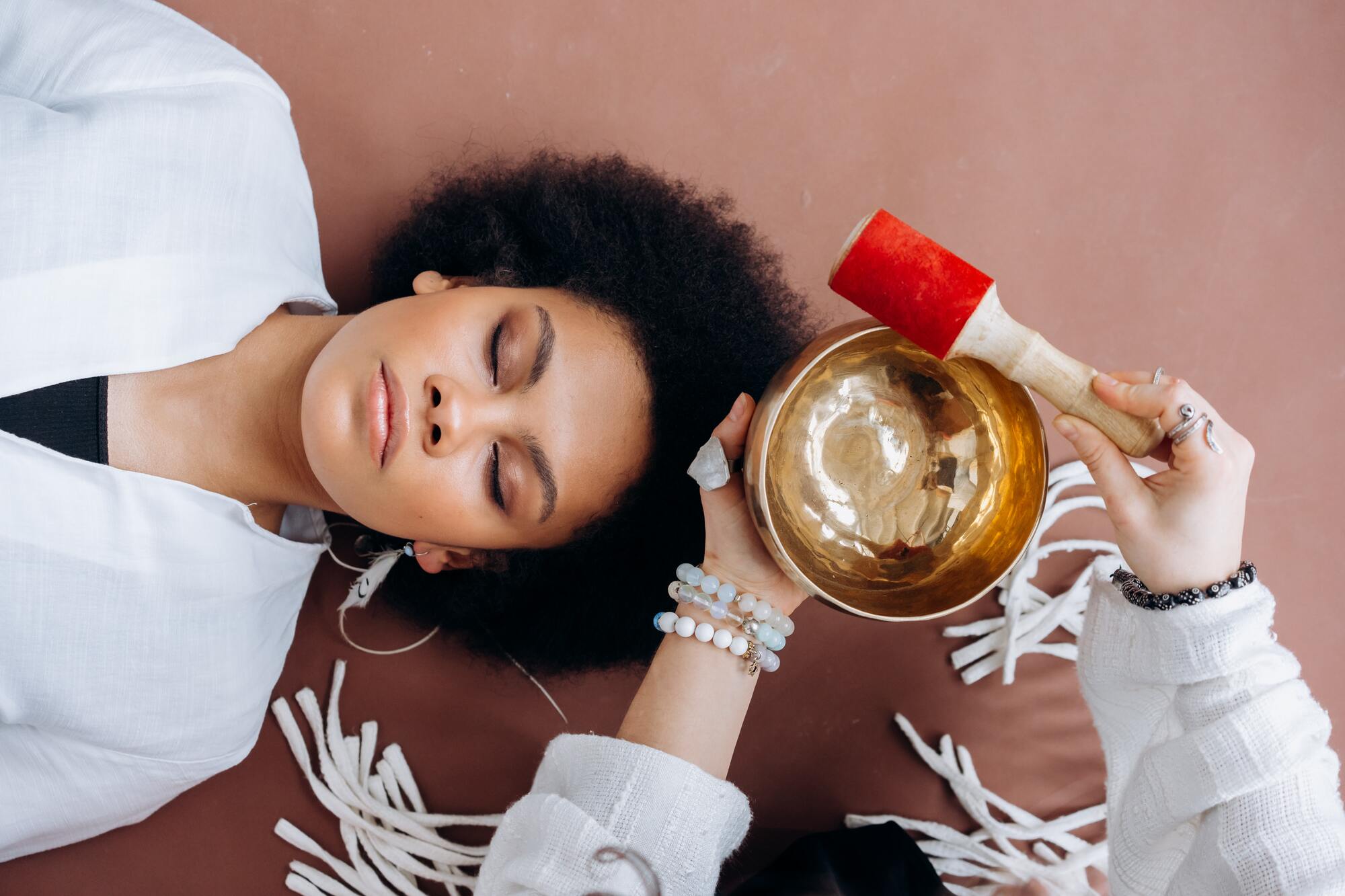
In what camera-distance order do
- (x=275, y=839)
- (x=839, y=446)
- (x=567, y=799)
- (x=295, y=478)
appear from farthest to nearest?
1. (x=275, y=839)
2. (x=295, y=478)
3. (x=839, y=446)
4. (x=567, y=799)

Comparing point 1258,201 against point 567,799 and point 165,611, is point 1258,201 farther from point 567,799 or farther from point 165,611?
point 165,611

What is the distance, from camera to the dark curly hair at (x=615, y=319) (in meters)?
1.08

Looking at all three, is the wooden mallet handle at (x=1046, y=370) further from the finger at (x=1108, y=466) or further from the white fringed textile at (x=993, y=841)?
the white fringed textile at (x=993, y=841)

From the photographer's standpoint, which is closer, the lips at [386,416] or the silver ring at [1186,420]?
the silver ring at [1186,420]

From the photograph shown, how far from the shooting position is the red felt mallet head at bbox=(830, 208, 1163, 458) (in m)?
0.76

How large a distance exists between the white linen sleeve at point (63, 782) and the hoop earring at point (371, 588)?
24 centimetres

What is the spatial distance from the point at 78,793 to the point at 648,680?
0.77 m

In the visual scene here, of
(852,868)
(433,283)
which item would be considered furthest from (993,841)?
(433,283)

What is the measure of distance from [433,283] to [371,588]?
460mm

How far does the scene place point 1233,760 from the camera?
0.89m

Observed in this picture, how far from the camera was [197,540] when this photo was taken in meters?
1.08

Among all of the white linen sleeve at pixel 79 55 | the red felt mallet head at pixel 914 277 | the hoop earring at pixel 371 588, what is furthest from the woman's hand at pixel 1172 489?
the white linen sleeve at pixel 79 55

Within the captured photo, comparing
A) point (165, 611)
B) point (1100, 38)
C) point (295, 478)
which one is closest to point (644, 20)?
point (1100, 38)

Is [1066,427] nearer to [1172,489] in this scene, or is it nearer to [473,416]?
[1172,489]
